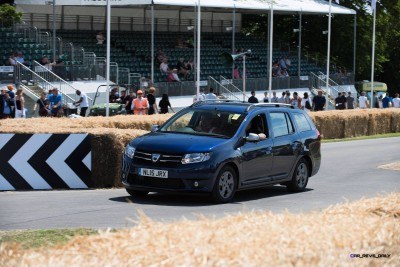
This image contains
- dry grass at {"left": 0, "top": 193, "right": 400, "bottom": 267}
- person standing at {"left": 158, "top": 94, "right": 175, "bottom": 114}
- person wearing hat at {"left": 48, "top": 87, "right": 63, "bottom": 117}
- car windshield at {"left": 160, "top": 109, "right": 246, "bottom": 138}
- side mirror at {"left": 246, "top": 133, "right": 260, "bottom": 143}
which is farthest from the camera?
person standing at {"left": 158, "top": 94, "right": 175, "bottom": 114}

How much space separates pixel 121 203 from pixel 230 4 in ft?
104

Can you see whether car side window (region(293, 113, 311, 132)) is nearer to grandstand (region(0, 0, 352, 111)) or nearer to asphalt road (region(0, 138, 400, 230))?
asphalt road (region(0, 138, 400, 230))

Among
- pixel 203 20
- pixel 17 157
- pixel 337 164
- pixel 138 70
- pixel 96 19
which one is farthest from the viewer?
pixel 203 20

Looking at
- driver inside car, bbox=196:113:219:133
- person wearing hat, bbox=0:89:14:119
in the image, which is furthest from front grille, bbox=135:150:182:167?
person wearing hat, bbox=0:89:14:119

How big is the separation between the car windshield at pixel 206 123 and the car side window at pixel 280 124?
32.8 inches

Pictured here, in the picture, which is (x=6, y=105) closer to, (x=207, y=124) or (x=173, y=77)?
(x=207, y=124)

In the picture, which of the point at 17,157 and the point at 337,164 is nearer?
the point at 17,157

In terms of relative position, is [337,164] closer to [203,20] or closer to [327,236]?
[327,236]

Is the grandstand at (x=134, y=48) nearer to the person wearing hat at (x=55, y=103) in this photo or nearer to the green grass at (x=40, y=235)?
the person wearing hat at (x=55, y=103)

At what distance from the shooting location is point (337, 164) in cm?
2544

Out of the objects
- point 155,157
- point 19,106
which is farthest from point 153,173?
point 19,106

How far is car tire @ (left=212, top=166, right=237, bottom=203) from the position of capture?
15805mm

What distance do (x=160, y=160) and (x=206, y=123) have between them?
5.05 ft

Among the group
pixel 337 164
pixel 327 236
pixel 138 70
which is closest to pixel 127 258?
pixel 327 236
